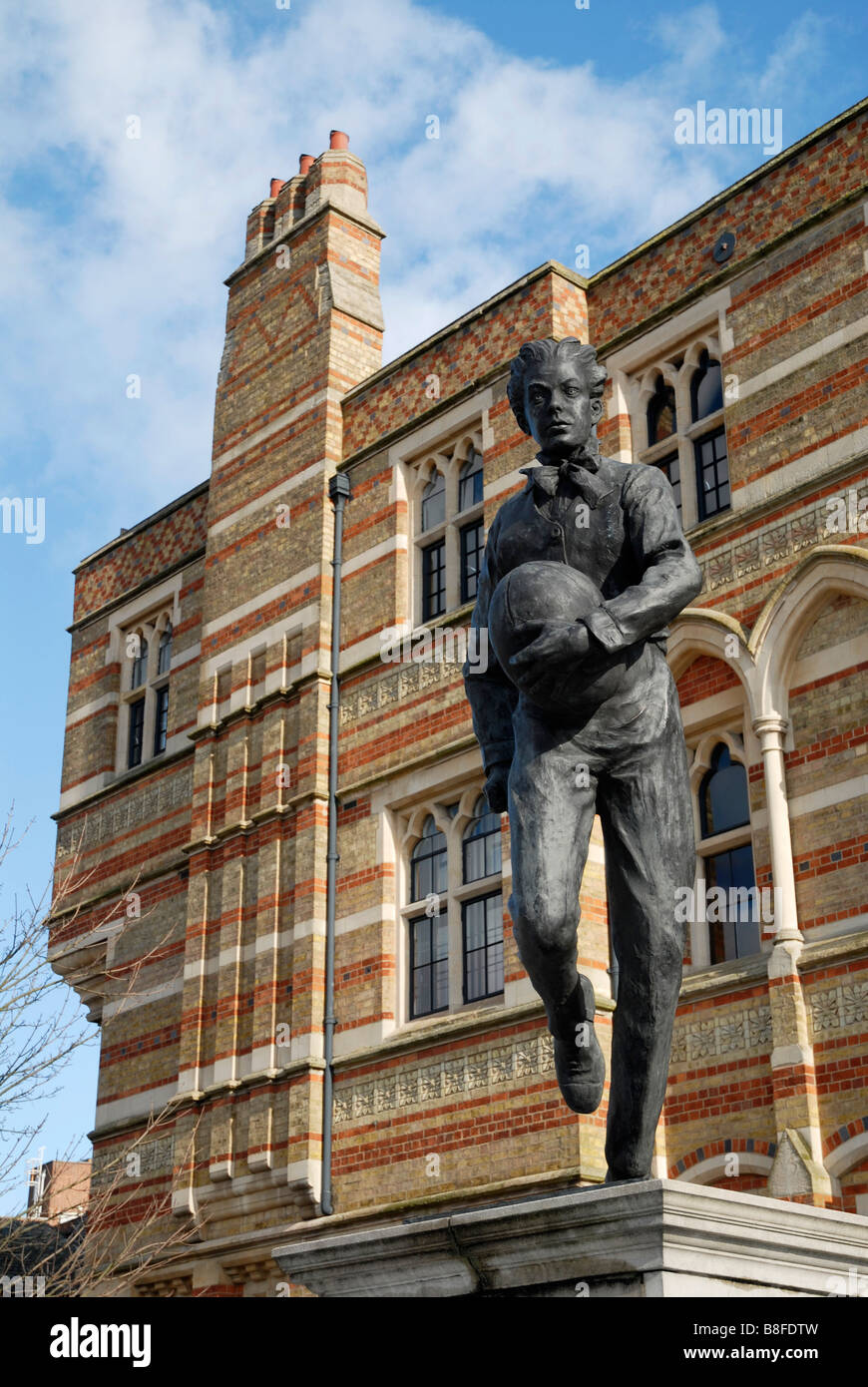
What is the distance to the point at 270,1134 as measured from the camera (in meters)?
15.5

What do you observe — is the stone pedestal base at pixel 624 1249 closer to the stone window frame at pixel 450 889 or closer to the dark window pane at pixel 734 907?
the dark window pane at pixel 734 907

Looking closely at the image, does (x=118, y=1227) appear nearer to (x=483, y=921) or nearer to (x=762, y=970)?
(x=483, y=921)

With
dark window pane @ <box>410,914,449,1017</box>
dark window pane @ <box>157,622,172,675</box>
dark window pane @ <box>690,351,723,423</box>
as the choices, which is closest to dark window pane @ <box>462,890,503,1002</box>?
dark window pane @ <box>410,914,449,1017</box>

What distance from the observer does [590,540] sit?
4754 mm

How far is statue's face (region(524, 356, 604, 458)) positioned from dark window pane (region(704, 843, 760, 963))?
26.5 ft

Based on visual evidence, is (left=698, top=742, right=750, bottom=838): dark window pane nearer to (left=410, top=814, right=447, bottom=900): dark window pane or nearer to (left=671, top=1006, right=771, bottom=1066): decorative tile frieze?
(left=671, top=1006, right=771, bottom=1066): decorative tile frieze

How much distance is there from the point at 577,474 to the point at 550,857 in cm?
119

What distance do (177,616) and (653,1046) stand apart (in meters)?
16.6

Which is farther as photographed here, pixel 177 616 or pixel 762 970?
pixel 177 616

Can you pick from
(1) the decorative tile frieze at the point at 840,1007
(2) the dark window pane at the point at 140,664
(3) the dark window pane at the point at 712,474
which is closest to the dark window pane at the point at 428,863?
(3) the dark window pane at the point at 712,474

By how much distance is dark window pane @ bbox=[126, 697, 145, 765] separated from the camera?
20.8 m

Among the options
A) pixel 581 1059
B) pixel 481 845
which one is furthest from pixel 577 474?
pixel 481 845
